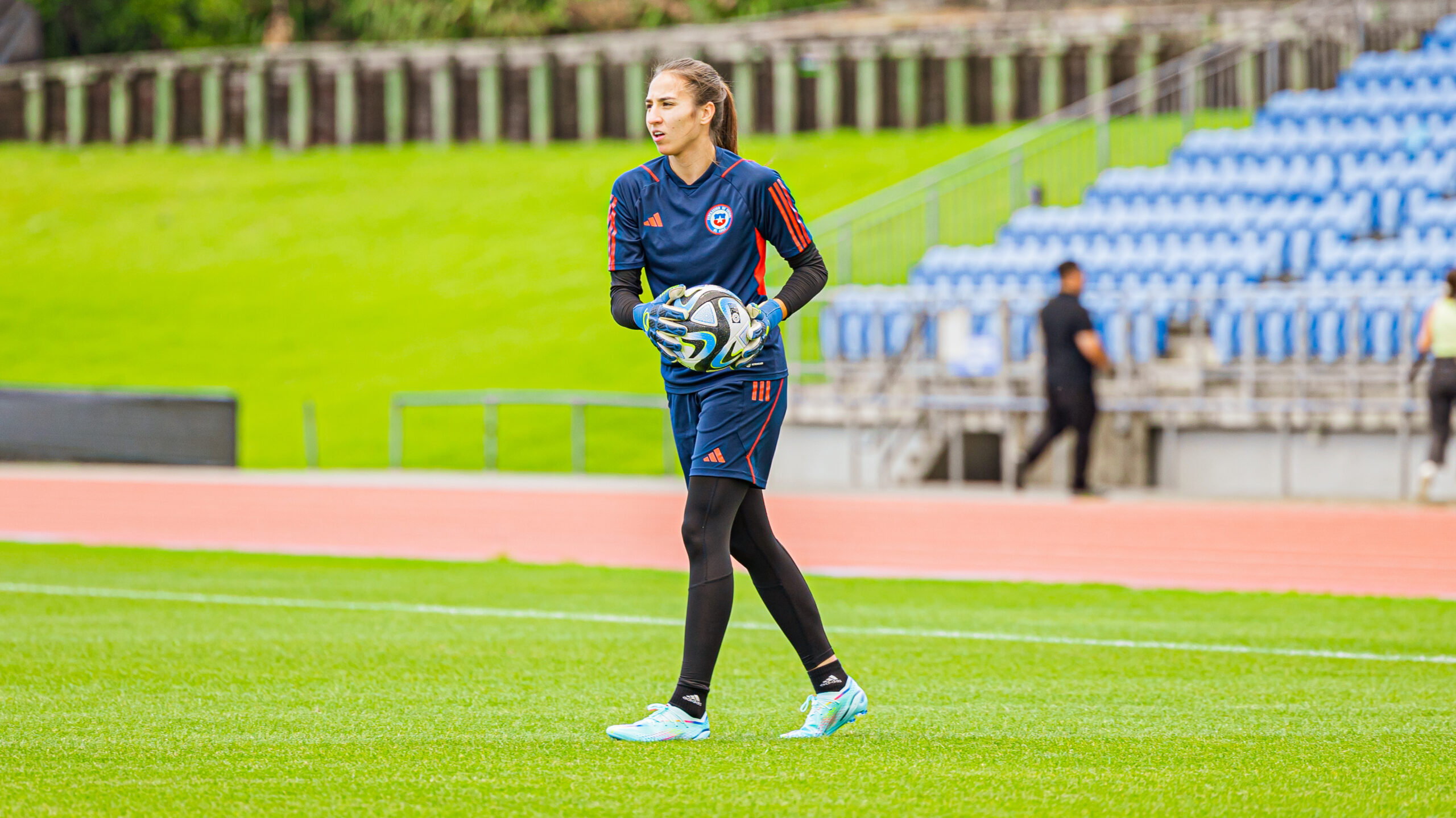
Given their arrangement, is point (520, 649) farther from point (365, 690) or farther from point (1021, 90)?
point (1021, 90)

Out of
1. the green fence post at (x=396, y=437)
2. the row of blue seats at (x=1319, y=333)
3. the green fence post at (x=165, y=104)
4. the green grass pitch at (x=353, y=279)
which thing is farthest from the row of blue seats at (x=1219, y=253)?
the green fence post at (x=165, y=104)

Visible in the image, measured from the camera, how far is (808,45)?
120ft

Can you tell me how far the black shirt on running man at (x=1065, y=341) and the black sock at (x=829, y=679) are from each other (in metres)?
11.3

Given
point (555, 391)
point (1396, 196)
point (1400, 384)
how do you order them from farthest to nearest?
point (555, 391) → point (1396, 196) → point (1400, 384)

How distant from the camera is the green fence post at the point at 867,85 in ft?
119

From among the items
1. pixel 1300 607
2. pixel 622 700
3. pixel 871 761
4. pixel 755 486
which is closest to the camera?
pixel 871 761

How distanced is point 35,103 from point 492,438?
1020 inches

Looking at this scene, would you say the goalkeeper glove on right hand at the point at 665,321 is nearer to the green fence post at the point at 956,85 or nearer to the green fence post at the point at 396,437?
the green fence post at the point at 396,437

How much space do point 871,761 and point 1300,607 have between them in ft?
17.3

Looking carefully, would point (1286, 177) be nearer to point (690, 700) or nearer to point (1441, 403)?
point (1441, 403)

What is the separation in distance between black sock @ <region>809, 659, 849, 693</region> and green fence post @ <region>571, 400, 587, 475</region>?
53.5 ft

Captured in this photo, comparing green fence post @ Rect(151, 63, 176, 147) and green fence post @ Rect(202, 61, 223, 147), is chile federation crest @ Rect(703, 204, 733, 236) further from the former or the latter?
green fence post @ Rect(151, 63, 176, 147)

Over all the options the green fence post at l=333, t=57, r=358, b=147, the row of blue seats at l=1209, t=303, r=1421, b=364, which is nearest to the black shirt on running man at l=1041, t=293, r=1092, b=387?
the row of blue seats at l=1209, t=303, r=1421, b=364

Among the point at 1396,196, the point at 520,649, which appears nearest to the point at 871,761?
the point at 520,649
